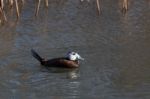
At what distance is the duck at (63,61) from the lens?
38.6 feet

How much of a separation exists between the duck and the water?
11cm

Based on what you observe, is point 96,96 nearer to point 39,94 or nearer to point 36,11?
point 39,94

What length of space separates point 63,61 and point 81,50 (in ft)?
2.67

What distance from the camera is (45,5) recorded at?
1612 cm

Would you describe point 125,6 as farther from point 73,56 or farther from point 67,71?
point 67,71

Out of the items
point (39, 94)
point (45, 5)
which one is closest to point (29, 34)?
point (45, 5)

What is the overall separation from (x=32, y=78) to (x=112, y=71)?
1251mm

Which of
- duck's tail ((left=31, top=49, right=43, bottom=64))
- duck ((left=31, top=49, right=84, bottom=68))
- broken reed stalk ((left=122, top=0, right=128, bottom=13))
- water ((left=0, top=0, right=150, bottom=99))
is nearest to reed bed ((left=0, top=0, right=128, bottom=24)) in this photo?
broken reed stalk ((left=122, top=0, right=128, bottom=13))

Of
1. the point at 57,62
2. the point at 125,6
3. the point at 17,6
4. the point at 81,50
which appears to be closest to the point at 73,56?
the point at 57,62

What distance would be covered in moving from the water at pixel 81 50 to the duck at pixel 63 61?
111mm

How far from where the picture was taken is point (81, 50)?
41.2 feet

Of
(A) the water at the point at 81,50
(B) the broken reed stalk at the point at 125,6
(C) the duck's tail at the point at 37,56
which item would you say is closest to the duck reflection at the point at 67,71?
(A) the water at the point at 81,50

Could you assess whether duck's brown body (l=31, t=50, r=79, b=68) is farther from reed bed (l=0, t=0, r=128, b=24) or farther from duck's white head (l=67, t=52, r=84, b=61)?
reed bed (l=0, t=0, r=128, b=24)

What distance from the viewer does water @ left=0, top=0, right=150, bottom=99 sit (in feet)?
34.4
